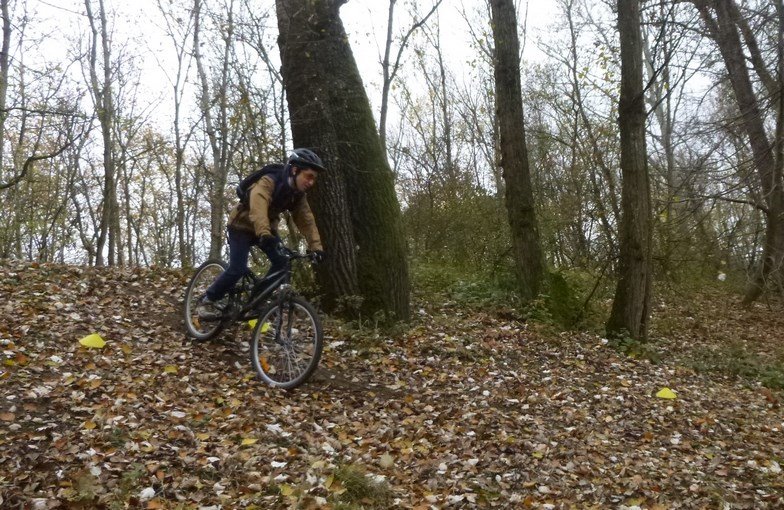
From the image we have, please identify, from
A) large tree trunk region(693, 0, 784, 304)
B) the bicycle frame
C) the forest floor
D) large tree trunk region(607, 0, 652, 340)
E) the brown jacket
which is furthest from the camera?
large tree trunk region(693, 0, 784, 304)

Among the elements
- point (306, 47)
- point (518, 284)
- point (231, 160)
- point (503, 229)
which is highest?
point (306, 47)

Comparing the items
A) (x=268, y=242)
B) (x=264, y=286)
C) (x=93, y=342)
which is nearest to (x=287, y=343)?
(x=264, y=286)

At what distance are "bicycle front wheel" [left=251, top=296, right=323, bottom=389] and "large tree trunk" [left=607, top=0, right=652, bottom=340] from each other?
16.8 feet

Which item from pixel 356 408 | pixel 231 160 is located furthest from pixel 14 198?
pixel 356 408

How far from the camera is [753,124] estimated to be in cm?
1291

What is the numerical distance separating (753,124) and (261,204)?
11.1m

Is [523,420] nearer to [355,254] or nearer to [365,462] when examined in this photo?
[365,462]

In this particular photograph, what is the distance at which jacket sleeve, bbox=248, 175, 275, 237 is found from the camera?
5857 millimetres

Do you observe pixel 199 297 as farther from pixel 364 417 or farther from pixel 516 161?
pixel 516 161

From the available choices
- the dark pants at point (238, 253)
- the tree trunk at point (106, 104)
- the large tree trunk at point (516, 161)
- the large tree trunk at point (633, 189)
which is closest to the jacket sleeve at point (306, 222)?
the dark pants at point (238, 253)

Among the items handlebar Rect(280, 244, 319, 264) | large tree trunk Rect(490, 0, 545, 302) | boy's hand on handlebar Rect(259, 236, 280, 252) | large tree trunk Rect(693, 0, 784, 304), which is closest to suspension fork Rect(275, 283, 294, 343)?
handlebar Rect(280, 244, 319, 264)

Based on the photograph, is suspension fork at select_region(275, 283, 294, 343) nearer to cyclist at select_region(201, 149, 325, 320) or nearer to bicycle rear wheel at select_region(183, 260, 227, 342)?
cyclist at select_region(201, 149, 325, 320)

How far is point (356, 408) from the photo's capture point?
18.9ft

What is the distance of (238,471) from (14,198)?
21.8m
